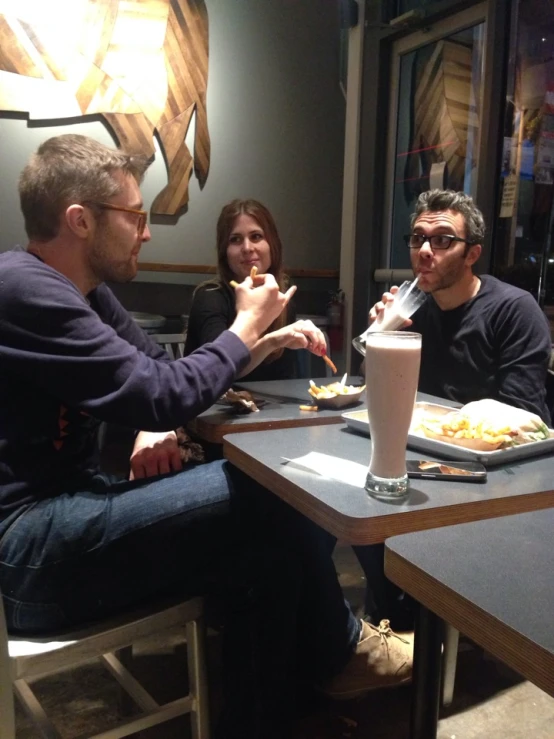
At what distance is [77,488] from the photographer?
3.83 feet

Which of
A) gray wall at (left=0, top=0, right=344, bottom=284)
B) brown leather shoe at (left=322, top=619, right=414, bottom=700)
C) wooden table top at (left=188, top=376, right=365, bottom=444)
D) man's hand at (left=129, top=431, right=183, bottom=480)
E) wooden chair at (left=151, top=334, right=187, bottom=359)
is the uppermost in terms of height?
gray wall at (left=0, top=0, right=344, bottom=284)

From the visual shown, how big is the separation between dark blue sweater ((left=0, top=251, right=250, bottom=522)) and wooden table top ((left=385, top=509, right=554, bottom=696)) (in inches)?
21.1

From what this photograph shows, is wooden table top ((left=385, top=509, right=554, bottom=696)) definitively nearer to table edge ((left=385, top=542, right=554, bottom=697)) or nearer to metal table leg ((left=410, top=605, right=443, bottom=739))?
table edge ((left=385, top=542, right=554, bottom=697))

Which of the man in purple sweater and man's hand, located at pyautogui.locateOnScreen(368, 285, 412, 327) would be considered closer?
the man in purple sweater

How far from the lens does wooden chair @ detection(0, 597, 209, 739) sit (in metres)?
0.97

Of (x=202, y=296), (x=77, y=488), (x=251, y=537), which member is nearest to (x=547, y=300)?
(x=202, y=296)

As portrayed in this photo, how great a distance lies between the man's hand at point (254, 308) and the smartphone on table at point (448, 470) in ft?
1.41

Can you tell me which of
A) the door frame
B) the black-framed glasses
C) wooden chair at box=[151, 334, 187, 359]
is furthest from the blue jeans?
the door frame

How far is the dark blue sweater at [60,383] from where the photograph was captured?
3.43 feet

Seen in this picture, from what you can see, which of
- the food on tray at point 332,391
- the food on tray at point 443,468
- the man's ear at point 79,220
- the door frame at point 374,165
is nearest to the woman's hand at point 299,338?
the food on tray at point 332,391

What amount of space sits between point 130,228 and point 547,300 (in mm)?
2208

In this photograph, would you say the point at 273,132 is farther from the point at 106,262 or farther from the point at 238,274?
the point at 106,262

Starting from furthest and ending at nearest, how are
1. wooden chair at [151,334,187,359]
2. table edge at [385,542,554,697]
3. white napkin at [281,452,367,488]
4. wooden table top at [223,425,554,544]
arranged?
1. wooden chair at [151,334,187,359]
2. white napkin at [281,452,367,488]
3. wooden table top at [223,425,554,544]
4. table edge at [385,542,554,697]

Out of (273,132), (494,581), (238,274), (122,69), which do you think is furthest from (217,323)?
(273,132)
